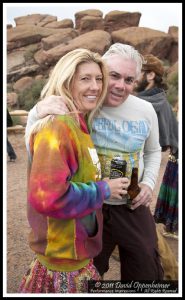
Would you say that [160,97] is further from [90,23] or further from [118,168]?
[90,23]

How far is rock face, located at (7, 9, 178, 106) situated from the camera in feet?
63.4

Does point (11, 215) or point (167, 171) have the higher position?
point (167, 171)

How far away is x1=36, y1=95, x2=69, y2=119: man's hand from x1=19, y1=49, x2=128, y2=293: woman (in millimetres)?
28

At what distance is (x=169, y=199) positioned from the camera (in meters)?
3.55

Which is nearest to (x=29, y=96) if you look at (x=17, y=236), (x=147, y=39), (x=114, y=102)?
(x=147, y=39)

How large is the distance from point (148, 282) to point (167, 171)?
1.80 metres

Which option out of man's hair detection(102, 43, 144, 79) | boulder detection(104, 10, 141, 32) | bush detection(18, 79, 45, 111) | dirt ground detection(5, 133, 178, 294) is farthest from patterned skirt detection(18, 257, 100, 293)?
boulder detection(104, 10, 141, 32)

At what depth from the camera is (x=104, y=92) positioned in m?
1.61

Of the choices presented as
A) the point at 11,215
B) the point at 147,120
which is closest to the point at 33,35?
the point at 11,215

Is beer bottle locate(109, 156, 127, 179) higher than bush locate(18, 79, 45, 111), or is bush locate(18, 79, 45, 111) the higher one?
beer bottle locate(109, 156, 127, 179)

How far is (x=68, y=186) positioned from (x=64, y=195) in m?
0.04

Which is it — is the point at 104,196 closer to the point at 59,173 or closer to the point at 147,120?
the point at 59,173

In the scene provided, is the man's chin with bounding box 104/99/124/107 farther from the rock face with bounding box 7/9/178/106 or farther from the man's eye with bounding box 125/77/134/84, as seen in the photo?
the rock face with bounding box 7/9/178/106

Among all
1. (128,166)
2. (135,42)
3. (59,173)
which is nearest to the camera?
(59,173)
